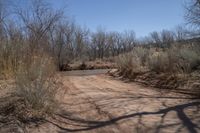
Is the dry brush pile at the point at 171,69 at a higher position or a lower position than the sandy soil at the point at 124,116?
higher

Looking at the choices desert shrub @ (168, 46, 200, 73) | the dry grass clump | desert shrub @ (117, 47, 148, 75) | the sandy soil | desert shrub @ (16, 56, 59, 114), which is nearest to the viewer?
the sandy soil

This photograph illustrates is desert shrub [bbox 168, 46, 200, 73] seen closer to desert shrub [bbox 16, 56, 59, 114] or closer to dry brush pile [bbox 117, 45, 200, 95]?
dry brush pile [bbox 117, 45, 200, 95]

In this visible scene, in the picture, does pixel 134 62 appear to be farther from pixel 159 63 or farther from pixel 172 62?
pixel 172 62

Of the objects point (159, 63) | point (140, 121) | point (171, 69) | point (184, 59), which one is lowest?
point (140, 121)

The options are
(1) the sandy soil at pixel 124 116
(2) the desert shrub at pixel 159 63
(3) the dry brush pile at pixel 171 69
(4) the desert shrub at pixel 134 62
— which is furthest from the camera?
(4) the desert shrub at pixel 134 62

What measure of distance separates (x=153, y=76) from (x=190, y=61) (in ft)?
6.81

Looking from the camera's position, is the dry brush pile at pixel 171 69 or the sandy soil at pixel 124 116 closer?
the sandy soil at pixel 124 116

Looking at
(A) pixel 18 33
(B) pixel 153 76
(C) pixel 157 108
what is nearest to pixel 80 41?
(B) pixel 153 76

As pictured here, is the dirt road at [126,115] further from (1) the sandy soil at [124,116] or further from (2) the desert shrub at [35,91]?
(2) the desert shrub at [35,91]

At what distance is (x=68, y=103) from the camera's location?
877 centimetres

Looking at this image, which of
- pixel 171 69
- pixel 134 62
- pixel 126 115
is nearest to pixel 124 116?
pixel 126 115

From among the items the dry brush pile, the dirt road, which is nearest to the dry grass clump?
the dry brush pile

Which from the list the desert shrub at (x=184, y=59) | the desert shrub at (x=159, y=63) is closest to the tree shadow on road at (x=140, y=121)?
the desert shrub at (x=184, y=59)

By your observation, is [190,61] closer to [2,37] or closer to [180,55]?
[180,55]
